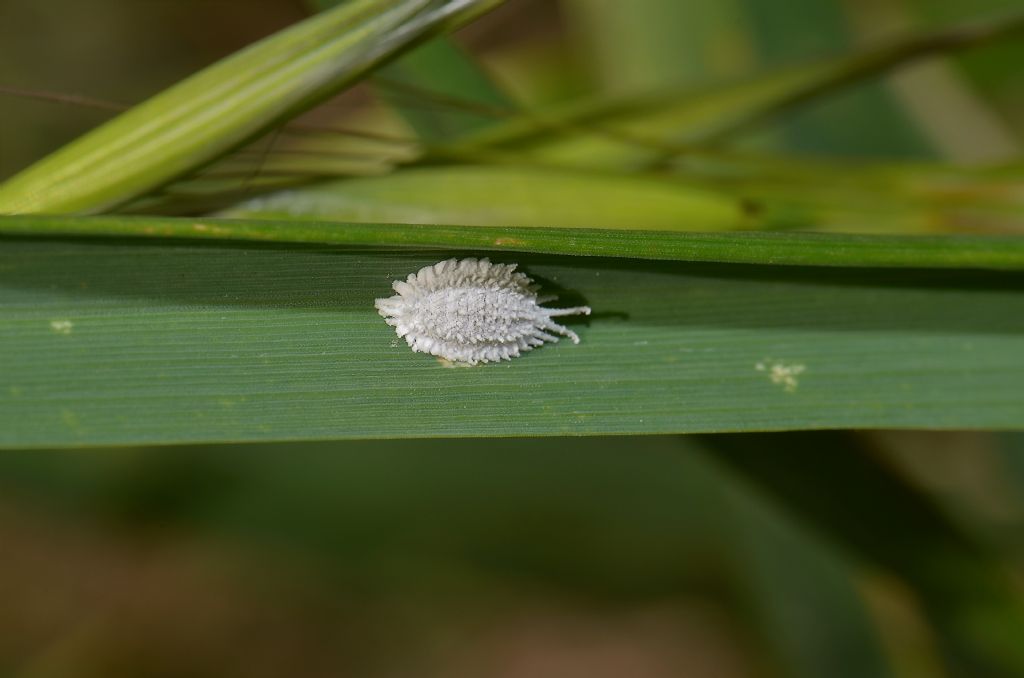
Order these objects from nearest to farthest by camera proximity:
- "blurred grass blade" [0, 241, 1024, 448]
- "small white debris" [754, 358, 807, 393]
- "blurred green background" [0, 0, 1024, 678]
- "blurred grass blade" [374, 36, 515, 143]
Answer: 1. "blurred grass blade" [0, 241, 1024, 448]
2. "small white debris" [754, 358, 807, 393]
3. "blurred grass blade" [374, 36, 515, 143]
4. "blurred green background" [0, 0, 1024, 678]

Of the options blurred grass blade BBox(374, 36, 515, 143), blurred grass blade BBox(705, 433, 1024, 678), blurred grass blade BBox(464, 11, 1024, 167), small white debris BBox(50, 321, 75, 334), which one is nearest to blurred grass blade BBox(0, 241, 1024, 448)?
small white debris BBox(50, 321, 75, 334)

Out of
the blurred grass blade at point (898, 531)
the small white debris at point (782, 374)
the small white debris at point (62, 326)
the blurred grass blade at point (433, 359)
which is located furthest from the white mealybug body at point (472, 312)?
the blurred grass blade at point (898, 531)

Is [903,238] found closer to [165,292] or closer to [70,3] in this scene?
[165,292]

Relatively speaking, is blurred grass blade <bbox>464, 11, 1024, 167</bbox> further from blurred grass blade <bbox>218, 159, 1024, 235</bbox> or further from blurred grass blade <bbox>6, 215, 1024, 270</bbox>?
blurred grass blade <bbox>6, 215, 1024, 270</bbox>

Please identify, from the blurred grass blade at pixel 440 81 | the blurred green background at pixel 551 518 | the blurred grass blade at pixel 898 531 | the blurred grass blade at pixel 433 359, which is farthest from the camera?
the blurred green background at pixel 551 518

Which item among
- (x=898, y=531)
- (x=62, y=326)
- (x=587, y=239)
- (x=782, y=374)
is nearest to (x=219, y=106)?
(x=62, y=326)

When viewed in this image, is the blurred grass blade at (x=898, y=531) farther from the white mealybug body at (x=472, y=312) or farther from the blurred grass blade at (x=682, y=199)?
the white mealybug body at (x=472, y=312)

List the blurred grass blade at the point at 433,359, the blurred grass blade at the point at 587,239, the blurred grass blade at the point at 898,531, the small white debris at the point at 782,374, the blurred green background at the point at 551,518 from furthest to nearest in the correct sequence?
1. the blurred green background at the point at 551,518
2. the blurred grass blade at the point at 898,531
3. the small white debris at the point at 782,374
4. the blurred grass blade at the point at 433,359
5. the blurred grass blade at the point at 587,239

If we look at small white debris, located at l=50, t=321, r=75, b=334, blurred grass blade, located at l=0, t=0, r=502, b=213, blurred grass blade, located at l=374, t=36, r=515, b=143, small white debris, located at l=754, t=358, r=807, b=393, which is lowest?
small white debris, located at l=50, t=321, r=75, b=334
